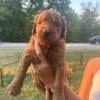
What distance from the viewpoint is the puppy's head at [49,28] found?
0.60 metres

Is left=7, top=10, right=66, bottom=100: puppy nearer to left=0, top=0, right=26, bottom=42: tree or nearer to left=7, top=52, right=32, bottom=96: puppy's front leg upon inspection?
left=7, top=52, right=32, bottom=96: puppy's front leg

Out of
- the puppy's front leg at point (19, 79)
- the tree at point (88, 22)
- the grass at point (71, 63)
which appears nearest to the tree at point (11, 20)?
the grass at point (71, 63)

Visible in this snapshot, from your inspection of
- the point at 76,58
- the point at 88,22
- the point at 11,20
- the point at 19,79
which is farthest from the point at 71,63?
the point at 19,79

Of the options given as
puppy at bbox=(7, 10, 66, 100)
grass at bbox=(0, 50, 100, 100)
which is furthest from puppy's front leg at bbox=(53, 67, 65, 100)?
→ grass at bbox=(0, 50, 100, 100)

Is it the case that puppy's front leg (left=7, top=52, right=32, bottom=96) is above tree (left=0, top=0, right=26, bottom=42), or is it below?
below

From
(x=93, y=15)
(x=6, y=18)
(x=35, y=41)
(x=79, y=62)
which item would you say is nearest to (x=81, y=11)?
(x=93, y=15)

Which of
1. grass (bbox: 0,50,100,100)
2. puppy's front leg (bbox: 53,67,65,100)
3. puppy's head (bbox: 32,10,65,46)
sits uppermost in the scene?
puppy's head (bbox: 32,10,65,46)

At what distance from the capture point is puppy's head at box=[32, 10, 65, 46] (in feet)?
1.96

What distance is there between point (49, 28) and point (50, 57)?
73 mm

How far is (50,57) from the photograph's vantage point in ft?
2.10

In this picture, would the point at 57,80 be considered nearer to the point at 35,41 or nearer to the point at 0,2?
the point at 35,41

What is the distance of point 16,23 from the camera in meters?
1.37

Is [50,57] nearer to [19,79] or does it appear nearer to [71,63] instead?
[19,79]

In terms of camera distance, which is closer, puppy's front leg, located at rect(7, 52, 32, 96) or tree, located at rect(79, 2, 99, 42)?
puppy's front leg, located at rect(7, 52, 32, 96)
